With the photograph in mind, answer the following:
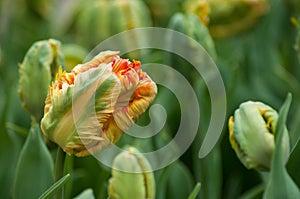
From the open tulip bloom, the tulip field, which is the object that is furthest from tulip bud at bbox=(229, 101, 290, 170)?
the open tulip bloom

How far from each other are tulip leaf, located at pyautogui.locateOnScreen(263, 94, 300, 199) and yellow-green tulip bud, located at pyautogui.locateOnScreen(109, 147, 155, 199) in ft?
0.37

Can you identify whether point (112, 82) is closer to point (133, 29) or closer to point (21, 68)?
point (21, 68)

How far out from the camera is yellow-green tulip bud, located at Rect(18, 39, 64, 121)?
2.27 ft

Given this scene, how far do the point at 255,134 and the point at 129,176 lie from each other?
129 mm

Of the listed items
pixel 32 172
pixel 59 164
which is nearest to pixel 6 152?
pixel 32 172

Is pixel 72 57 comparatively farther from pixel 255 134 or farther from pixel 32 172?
pixel 255 134

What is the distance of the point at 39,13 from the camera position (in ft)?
4.94

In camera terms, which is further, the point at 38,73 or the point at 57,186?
the point at 38,73

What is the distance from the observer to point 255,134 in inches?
23.6

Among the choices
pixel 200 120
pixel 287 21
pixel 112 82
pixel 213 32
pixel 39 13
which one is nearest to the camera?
pixel 112 82

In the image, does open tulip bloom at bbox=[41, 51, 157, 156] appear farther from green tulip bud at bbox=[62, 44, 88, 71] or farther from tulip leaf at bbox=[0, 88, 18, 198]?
green tulip bud at bbox=[62, 44, 88, 71]

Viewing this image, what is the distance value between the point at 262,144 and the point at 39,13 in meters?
0.99

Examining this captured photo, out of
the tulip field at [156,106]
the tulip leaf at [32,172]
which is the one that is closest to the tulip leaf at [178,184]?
the tulip field at [156,106]

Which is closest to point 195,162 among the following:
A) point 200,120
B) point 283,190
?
point 200,120
